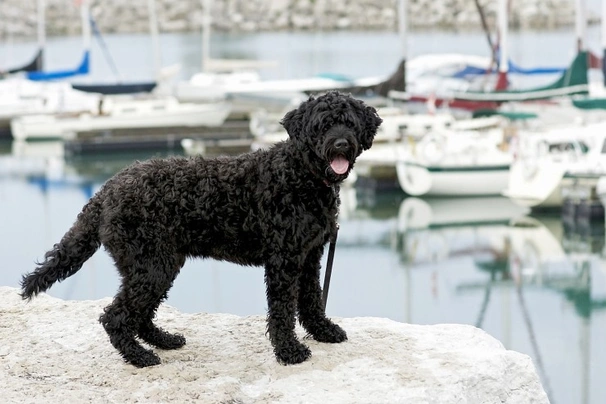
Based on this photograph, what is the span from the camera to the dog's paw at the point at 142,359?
5.66 meters

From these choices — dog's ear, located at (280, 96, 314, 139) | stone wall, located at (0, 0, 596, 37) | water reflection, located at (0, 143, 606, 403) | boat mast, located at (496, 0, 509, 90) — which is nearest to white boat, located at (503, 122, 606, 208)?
water reflection, located at (0, 143, 606, 403)

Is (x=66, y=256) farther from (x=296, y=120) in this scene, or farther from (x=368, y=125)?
(x=368, y=125)

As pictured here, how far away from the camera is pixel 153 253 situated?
5520 millimetres

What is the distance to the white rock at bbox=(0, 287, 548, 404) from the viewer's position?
5.35 meters

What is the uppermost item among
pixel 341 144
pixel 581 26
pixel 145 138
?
pixel 581 26

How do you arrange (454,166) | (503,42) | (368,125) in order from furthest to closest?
(503,42) < (454,166) < (368,125)

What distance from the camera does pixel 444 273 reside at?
17016 mm

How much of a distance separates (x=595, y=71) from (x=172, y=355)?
30289 mm

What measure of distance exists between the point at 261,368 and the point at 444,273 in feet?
38.3

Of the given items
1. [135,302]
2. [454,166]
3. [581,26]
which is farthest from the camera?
[581,26]

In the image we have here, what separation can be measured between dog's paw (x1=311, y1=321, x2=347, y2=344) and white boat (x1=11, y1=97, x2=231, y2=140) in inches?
1012

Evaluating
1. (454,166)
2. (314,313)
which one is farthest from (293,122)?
(454,166)

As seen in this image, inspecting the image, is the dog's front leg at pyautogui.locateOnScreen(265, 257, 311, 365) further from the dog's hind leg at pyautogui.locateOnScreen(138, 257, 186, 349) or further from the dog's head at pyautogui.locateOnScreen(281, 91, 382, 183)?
the dog's hind leg at pyautogui.locateOnScreen(138, 257, 186, 349)

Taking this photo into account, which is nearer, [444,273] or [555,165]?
[444,273]
